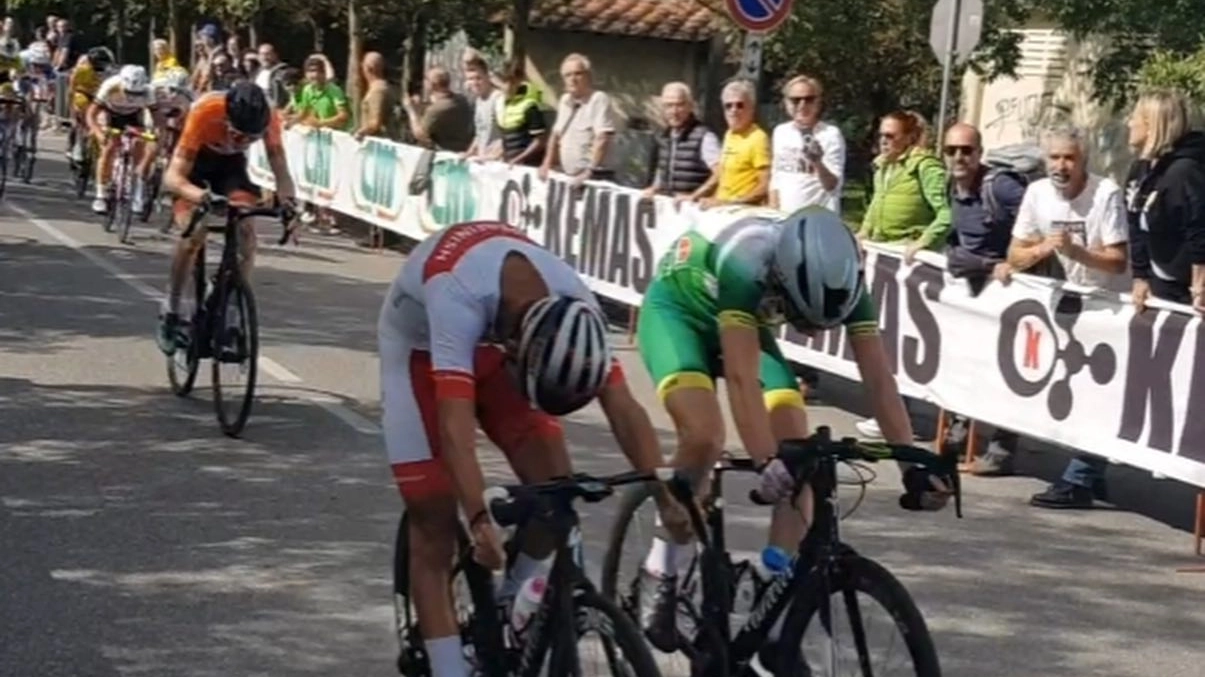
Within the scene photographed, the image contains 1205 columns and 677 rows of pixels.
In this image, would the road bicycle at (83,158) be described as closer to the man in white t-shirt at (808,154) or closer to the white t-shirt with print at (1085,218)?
the man in white t-shirt at (808,154)

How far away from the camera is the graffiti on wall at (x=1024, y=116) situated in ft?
98.2

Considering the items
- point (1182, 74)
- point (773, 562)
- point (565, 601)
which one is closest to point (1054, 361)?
point (773, 562)

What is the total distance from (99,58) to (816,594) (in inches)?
959

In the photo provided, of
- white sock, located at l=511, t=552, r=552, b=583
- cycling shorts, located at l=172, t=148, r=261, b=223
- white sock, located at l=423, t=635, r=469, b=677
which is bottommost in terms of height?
white sock, located at l=423, t=635, r=469, b=677

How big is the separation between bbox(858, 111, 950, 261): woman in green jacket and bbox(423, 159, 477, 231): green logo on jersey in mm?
6161

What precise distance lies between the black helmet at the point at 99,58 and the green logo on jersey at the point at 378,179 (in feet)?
15.4

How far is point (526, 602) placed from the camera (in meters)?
5.18

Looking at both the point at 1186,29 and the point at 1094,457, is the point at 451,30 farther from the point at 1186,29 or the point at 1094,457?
the point at 1094,457

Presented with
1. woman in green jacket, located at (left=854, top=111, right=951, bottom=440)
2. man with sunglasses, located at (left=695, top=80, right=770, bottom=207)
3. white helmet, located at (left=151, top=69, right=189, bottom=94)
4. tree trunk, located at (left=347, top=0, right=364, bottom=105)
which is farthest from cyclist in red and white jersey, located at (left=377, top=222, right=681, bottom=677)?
tree trunk, located at (left=347, top=0, right=364, bottom=105)

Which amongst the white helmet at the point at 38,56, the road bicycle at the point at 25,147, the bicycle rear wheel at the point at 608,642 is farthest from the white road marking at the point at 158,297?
the white helmet at the point at 38,56

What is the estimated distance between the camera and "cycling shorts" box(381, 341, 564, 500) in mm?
5512

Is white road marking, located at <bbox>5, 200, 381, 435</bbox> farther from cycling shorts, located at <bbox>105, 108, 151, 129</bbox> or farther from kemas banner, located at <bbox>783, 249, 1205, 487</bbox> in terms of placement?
kemas banner, located at <bbox>783, 249, 1205, 487</bbox>

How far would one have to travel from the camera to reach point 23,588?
7332 millimetres

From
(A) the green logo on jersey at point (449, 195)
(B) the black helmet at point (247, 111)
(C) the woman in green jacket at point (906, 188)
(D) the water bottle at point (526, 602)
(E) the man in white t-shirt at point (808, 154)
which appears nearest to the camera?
(D) the water bottle at point (526, 602)
